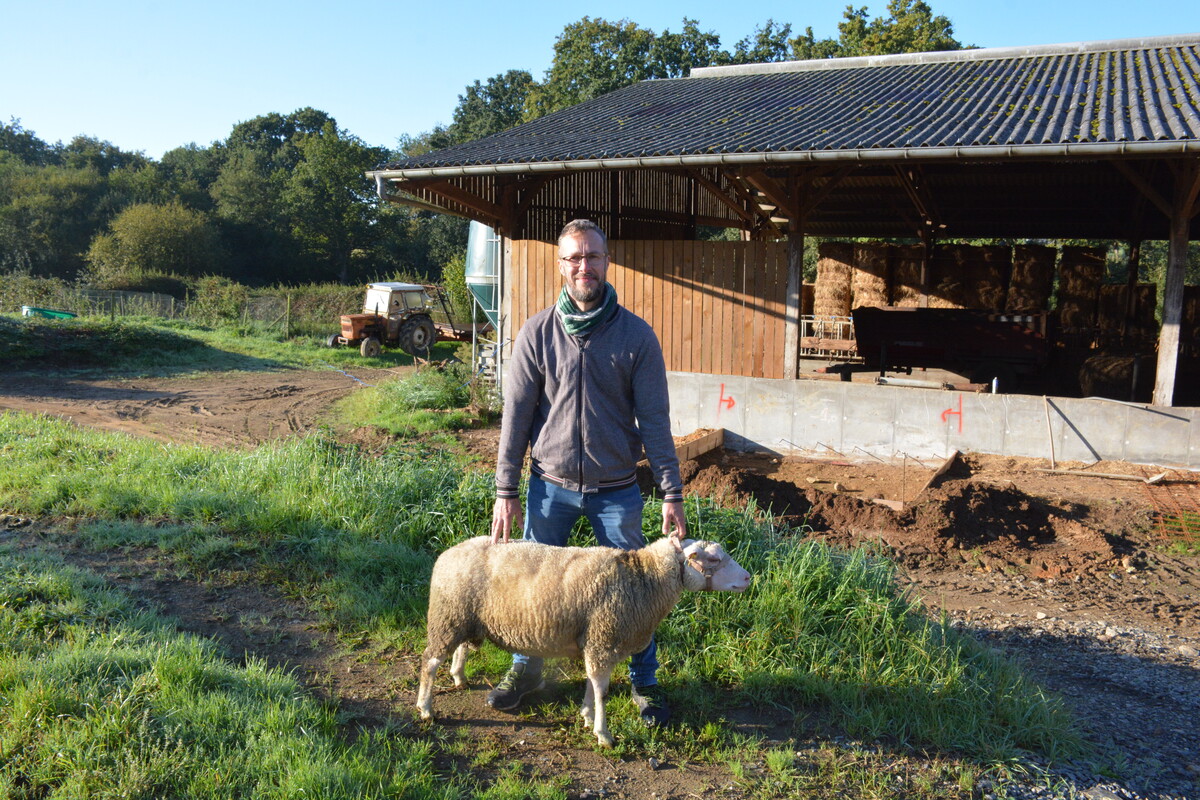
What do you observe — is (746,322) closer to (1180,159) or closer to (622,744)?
(1180,159)

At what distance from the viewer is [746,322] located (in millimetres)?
11172

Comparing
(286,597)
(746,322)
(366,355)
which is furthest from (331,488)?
(366,355)

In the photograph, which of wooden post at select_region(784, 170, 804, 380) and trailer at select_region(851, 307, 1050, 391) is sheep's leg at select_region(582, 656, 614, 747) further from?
trailer at select_region(851, 307, 1050, 391)

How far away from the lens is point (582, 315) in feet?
11.7

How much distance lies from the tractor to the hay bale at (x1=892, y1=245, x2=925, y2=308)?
10.6 meters

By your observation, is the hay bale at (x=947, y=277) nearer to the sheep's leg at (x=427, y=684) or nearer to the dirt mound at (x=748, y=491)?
the dirt mound at (x=748, y=491)

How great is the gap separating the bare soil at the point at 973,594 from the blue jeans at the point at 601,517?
421 mm

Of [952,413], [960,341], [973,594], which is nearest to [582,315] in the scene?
[973,594]

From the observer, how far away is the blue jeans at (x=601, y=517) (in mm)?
3795

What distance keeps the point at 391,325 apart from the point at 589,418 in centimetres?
1992

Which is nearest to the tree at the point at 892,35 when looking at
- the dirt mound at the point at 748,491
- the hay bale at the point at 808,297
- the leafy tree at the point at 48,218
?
the hay bale at the point at 808,297

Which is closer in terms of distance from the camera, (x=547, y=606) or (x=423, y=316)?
(x=547, y=606)

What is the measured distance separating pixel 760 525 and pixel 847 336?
1376cm

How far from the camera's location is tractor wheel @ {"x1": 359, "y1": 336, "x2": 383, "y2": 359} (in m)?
22.0
